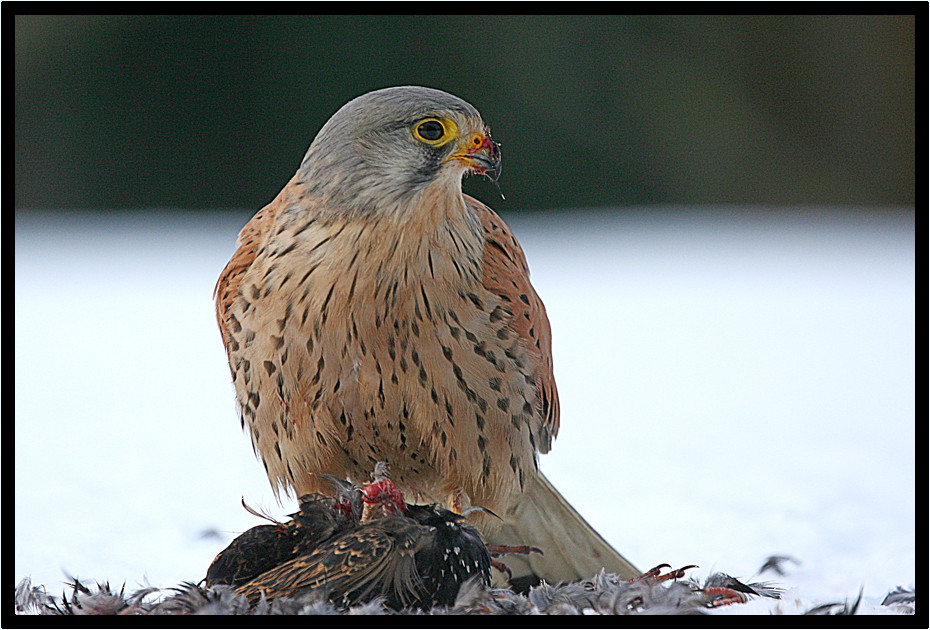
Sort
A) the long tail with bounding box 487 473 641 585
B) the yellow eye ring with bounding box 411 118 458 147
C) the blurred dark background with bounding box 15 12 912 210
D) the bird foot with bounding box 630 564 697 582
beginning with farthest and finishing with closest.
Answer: the blurred dark background with bounding box 15 12 912 210 → the long tail with bounding box 487 473 641 585 → the bird foot with bounding box 630 564 697 582 → the yellow eye ring with bounding box 411 118 458 147

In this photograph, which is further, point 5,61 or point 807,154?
point 807,154

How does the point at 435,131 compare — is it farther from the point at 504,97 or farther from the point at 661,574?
the point at 504,97

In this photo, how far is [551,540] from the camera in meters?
Result: 2.05

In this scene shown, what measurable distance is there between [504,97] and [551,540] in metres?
2.36

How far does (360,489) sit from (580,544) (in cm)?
53

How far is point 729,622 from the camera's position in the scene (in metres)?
1.52

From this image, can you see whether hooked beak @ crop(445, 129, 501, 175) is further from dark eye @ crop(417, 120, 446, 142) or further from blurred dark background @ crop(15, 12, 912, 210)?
blurred dark background @ crop(15, 12, 912, 210)

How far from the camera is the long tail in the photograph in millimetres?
1983

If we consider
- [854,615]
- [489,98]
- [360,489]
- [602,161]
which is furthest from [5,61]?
[602,161]

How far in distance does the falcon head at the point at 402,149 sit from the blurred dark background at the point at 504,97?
1996 mm

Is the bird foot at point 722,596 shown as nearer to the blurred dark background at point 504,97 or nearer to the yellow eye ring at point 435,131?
the yellow eye ring at point 435,131

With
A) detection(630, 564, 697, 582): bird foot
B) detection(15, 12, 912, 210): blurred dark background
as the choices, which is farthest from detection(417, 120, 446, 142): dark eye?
detection(15, 12, 912, 210): blurred dark background

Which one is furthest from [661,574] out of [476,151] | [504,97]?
[504,97]

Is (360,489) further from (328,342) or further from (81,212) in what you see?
(81,212)
